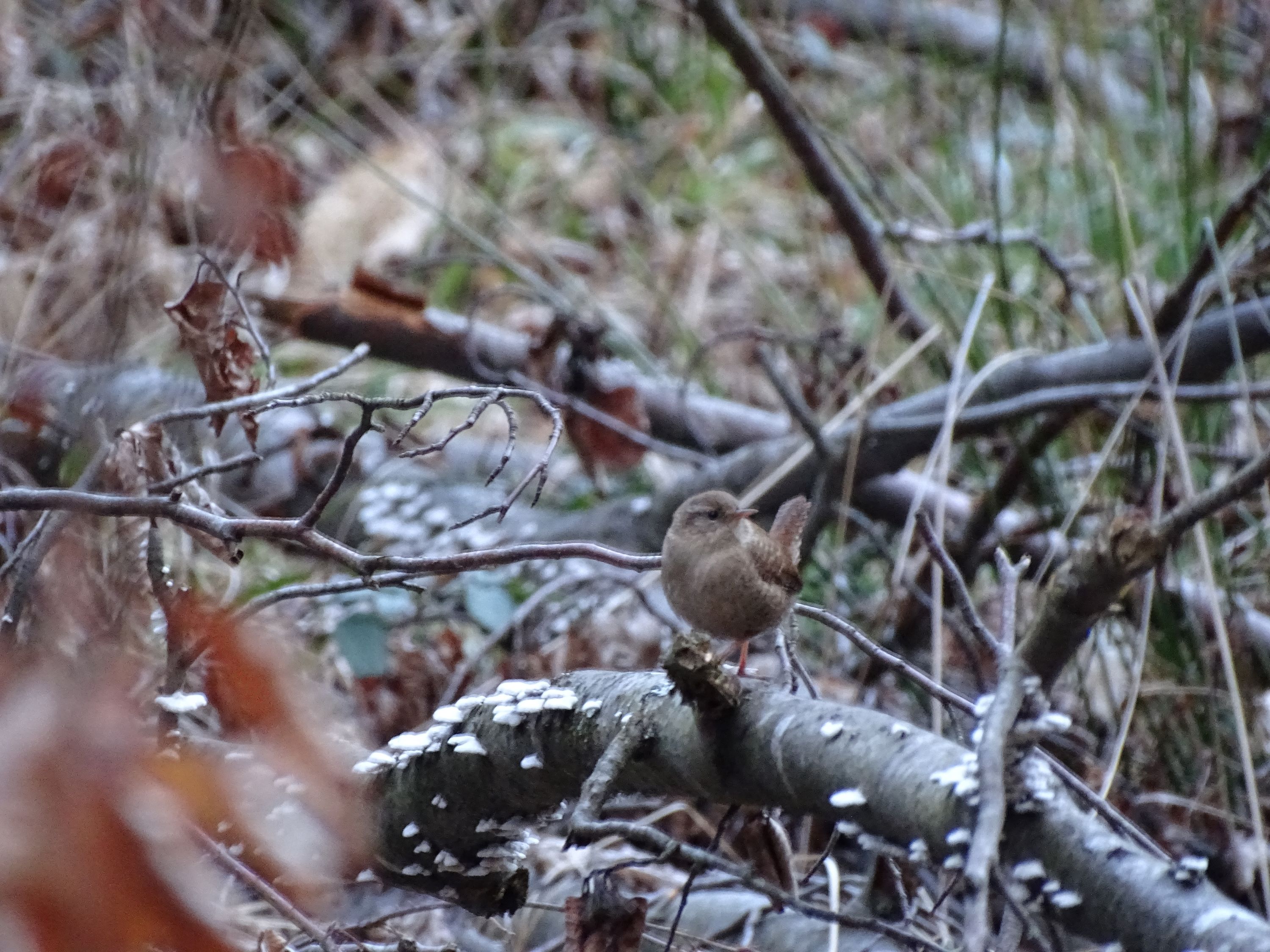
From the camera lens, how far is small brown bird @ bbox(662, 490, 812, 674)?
202cm

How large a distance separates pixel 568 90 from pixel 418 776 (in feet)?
18.5

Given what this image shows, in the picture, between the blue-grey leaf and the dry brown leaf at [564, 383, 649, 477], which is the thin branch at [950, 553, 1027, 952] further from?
the dry brown leaf at [564, 383, 649, 477]

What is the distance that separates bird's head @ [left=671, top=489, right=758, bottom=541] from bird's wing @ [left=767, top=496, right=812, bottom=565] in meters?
0.09

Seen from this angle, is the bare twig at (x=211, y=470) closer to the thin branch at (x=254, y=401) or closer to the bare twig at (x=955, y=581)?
the thin branch at (x=254, y=401)

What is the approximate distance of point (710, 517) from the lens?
7.44 ft

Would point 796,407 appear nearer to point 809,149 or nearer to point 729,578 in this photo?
point 729,578

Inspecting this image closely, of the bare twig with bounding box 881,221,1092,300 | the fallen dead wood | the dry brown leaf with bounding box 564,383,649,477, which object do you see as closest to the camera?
the fallen dead wood

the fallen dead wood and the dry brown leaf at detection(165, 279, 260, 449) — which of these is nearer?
the fallen dead wood

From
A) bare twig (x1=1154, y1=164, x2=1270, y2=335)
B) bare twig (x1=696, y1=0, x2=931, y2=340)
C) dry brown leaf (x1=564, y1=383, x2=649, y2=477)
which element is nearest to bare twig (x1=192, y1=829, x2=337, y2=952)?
dry brown leaf (x1=564, y1=383, x2=649, y2=477)

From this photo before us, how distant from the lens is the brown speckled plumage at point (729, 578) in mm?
2023

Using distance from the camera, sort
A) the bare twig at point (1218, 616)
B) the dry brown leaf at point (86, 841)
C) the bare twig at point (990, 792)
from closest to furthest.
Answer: the dry brown leaf at point (86, 841)
the bare twig at point (990, 792)
the bare twig at point (1218, 616)

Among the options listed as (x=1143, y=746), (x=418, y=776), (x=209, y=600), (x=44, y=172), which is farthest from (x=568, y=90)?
(x=209, y=600)

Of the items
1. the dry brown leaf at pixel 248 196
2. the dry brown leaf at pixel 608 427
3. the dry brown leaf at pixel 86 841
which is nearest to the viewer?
the dry brown leaf at pixel 86 841

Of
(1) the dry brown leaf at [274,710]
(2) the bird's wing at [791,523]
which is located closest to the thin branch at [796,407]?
(2) the bird's wing at [791,523]
